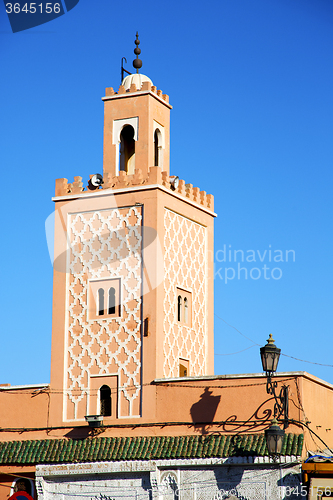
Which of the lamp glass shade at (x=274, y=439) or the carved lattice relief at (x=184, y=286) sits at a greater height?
the carved lattice relief at (x=184, y=286)

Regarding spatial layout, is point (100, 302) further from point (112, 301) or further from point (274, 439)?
point (274, 439)

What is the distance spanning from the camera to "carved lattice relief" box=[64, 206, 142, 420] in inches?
810

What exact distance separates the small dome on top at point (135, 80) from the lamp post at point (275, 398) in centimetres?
867

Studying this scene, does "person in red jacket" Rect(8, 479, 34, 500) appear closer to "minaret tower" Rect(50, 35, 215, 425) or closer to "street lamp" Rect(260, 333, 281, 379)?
"minaret tower" Rect(50, 35, 215, 425)

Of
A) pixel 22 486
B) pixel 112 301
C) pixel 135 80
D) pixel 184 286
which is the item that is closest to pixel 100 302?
pixel 112 301

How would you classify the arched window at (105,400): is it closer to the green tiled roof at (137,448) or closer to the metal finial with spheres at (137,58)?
the green tiled roof at (137,448)

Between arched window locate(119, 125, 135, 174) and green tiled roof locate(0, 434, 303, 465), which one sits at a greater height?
arched window locate(119, 125, 135, 174)

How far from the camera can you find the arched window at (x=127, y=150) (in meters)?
23.2

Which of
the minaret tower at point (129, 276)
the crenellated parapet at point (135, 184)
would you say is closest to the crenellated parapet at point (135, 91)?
the minaret tower at point (129, 276)

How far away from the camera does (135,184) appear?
21594mm

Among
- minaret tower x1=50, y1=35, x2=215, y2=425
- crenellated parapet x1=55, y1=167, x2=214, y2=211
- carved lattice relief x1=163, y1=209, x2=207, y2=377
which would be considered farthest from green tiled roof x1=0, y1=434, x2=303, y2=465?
crenellated parapet x1=55, y1=167, x2=214, y2=211

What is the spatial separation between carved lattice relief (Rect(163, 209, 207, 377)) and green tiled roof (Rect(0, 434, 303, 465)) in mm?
2003

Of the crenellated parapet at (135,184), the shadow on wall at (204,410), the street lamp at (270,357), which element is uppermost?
the crenellated parapet at (135,184)

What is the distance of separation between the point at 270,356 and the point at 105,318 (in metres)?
5.20
